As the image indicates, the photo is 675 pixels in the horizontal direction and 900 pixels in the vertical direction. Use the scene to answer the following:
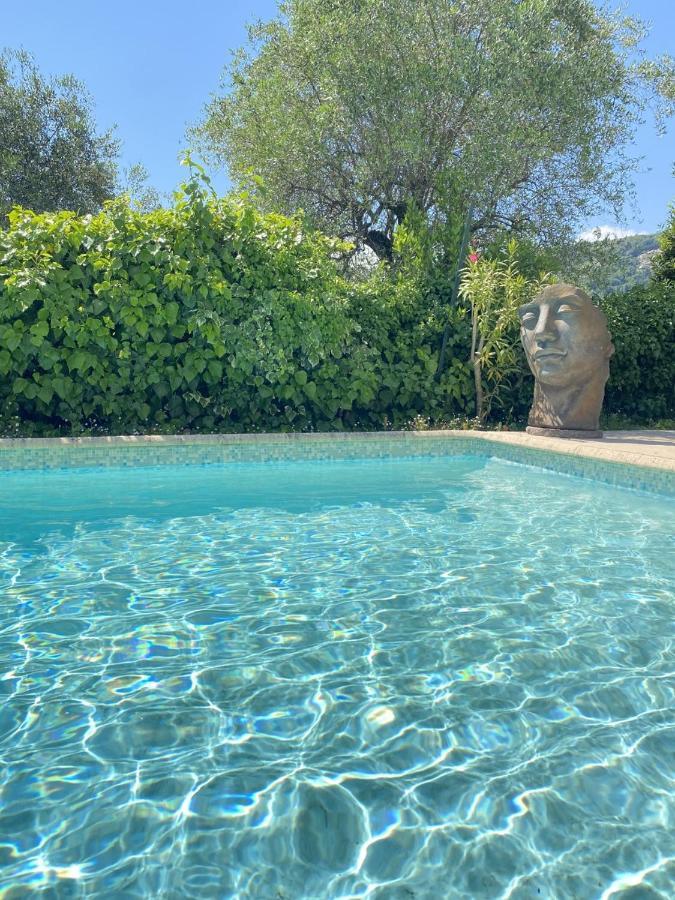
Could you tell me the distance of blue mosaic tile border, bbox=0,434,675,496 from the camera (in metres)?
7.85

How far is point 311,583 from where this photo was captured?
4277 mm

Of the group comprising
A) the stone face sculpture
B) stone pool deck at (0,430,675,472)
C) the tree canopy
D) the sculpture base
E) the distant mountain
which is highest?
the tree canopy

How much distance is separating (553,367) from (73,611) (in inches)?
283

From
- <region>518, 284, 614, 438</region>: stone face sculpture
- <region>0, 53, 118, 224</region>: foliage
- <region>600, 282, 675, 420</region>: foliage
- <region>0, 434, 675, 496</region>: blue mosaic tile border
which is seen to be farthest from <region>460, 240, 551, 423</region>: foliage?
<region>0, 53, 118, 224</region>: foliage

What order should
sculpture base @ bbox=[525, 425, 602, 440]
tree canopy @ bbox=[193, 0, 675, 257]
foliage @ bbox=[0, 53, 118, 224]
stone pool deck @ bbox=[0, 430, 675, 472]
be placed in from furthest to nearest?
foliage @ bbox=[0, 53, 118, 224] → tree canopy @ bbox=[193, 0, 675, 257] → sculpture base @ bbox=[525, 425, 602, 440] → stone pool deck @ bbox=[0, 430, 675, 472]

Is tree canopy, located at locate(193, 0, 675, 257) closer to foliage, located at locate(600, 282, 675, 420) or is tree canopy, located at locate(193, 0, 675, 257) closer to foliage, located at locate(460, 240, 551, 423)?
foliage, located at locate(460, 240, 551, 423)

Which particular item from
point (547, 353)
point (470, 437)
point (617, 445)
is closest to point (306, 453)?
point (470, 437)

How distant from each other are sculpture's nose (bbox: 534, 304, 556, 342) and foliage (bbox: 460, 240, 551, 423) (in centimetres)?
93

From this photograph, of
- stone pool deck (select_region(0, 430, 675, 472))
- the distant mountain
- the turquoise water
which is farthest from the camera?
the distant mountain

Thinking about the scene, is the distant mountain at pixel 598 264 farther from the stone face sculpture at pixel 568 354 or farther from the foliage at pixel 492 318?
the stone face sculpture at pixel 568 354

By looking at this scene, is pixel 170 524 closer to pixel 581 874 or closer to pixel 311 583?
pixel 311 583

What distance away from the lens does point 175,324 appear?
9.16 metres

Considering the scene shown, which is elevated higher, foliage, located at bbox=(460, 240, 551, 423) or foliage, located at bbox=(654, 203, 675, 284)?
foliage, located at bbox=(654, 203, 675, 284)

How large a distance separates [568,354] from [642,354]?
339 centimetres
